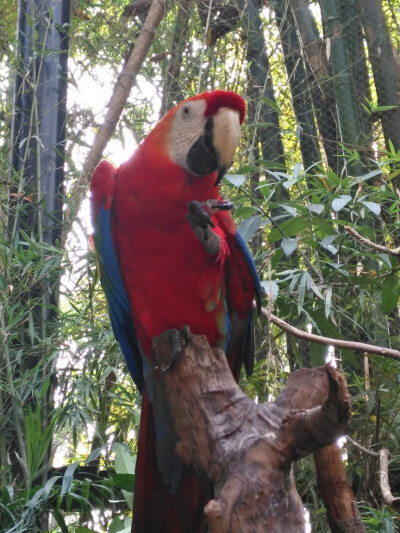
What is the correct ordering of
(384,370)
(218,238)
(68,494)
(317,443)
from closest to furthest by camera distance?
1. (317,443)
2. (218,238)
3. (68,494)
4. (384,370)

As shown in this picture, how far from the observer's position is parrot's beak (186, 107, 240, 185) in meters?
1.33

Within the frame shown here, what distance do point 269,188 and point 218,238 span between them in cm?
38

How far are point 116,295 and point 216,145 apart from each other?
39 centimetres

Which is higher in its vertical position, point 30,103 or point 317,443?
point 30,103

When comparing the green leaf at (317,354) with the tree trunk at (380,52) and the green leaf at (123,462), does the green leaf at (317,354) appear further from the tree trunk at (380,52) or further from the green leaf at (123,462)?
the tree trunk at (380,52)

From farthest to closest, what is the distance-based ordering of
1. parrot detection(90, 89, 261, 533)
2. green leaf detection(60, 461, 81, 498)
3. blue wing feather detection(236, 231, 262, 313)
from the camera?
green leaf detection(60, 461, 81, 498), blue wing feather detection(236, 231, 262, 313), parrot detection(90, 89, 261, 533)

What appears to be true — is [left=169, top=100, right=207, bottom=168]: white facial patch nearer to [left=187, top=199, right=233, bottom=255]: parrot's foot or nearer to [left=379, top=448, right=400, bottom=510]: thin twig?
[left=187, top=199, right=233, bottom=255]: parrot's foot

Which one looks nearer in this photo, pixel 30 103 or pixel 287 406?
pixel 287 406

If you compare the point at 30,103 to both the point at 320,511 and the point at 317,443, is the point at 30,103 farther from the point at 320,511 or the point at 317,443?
the point at 317,443

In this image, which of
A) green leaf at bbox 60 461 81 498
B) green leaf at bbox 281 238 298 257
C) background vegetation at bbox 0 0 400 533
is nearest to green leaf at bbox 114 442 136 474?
background vegetation at bbox 0 0 400 533

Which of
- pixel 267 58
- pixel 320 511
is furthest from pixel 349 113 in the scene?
pixel 320 511

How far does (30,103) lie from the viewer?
2170 mm

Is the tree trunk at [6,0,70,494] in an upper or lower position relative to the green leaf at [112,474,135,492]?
upper

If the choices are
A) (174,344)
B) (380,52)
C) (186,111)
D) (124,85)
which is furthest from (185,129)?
(380,52)
